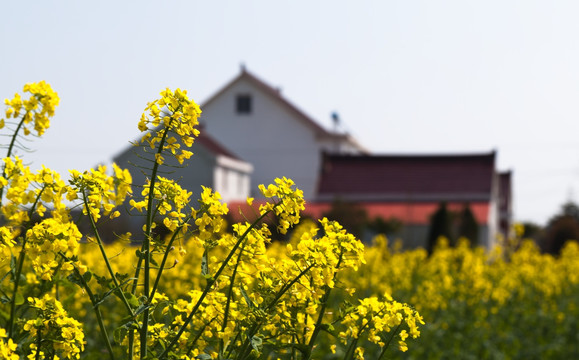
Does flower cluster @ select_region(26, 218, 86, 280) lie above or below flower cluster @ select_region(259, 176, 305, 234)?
below

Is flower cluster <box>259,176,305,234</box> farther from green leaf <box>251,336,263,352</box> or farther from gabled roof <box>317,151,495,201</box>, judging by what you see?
gabled roof <box>317,151,495,201</box>

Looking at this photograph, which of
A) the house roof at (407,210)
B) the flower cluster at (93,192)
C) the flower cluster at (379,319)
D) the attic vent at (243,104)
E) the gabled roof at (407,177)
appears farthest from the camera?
the attic vent at (243,104)

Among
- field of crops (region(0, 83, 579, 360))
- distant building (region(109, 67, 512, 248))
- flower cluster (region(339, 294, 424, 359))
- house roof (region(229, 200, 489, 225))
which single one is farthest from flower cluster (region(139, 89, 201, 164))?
house roof (region(229, 200, 489, 225))

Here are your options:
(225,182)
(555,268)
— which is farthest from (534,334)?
(225,182)

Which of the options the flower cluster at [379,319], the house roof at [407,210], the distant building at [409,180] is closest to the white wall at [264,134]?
the distant building at [409,180]

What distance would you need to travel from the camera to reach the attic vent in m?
49.2

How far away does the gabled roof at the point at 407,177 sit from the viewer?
141 ft

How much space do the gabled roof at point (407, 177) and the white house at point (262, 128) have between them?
4175 mm

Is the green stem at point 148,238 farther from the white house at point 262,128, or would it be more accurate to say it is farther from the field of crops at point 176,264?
the white house at point 262,128

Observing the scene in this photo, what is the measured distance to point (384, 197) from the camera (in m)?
43.3

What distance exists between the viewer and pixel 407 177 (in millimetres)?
44438

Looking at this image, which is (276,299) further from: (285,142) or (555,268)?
(285,142)

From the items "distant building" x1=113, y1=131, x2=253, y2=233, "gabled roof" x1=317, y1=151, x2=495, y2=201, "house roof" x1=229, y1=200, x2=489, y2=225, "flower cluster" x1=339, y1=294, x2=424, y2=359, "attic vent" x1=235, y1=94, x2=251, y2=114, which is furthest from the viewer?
"attic vent" x1=235, y1=94, x2=251, y2=114

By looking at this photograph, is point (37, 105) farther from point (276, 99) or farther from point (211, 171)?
point (276, 99)
